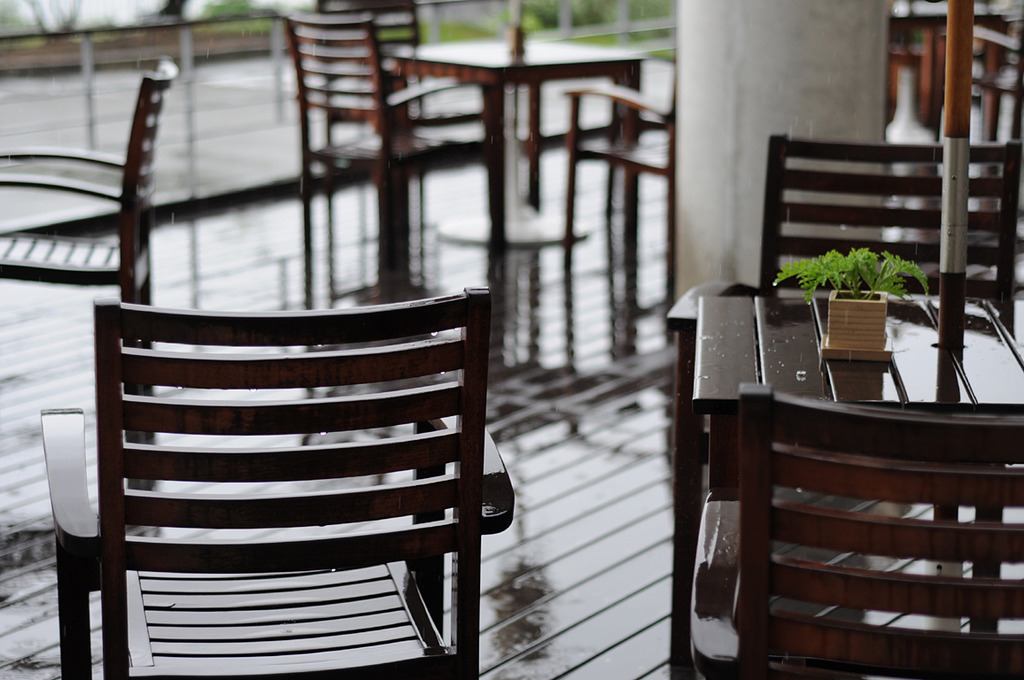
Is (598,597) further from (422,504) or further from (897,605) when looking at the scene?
(897,605)

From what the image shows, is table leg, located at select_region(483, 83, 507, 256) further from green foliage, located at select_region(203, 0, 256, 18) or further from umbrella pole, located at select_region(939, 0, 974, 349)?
green foliage, located at select_region(203, 0, 256, 18)

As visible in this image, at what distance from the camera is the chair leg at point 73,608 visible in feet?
5.54

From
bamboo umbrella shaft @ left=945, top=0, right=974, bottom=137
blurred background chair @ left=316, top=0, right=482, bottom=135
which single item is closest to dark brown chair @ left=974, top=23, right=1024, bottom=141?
blurred background chair @ left=316, top=0, right=482, bottom=135

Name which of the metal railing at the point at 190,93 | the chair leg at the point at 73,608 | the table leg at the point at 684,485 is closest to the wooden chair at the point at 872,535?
the chair leg at the point at 73,608

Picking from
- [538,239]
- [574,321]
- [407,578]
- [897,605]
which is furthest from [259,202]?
[897,605]

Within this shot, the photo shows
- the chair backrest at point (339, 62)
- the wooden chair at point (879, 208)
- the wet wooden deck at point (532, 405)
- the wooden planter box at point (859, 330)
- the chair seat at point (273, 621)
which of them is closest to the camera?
the chair seat at point (273, 621)

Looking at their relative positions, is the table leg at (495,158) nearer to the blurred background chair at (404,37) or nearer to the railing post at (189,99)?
the blurred background chair at (404,37)

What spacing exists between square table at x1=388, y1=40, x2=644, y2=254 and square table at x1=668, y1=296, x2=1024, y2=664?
2.98 m

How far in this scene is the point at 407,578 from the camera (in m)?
1.94

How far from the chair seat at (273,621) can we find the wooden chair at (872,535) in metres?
0.49

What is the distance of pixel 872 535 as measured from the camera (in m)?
1.30

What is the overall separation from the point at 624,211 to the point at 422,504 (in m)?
4.48

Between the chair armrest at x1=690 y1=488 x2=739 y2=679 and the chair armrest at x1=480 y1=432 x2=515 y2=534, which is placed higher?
the chair armrest at x1=480 y1=432 x2=515 y2=534

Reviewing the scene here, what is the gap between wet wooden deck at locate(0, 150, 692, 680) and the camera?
8.43 ft
